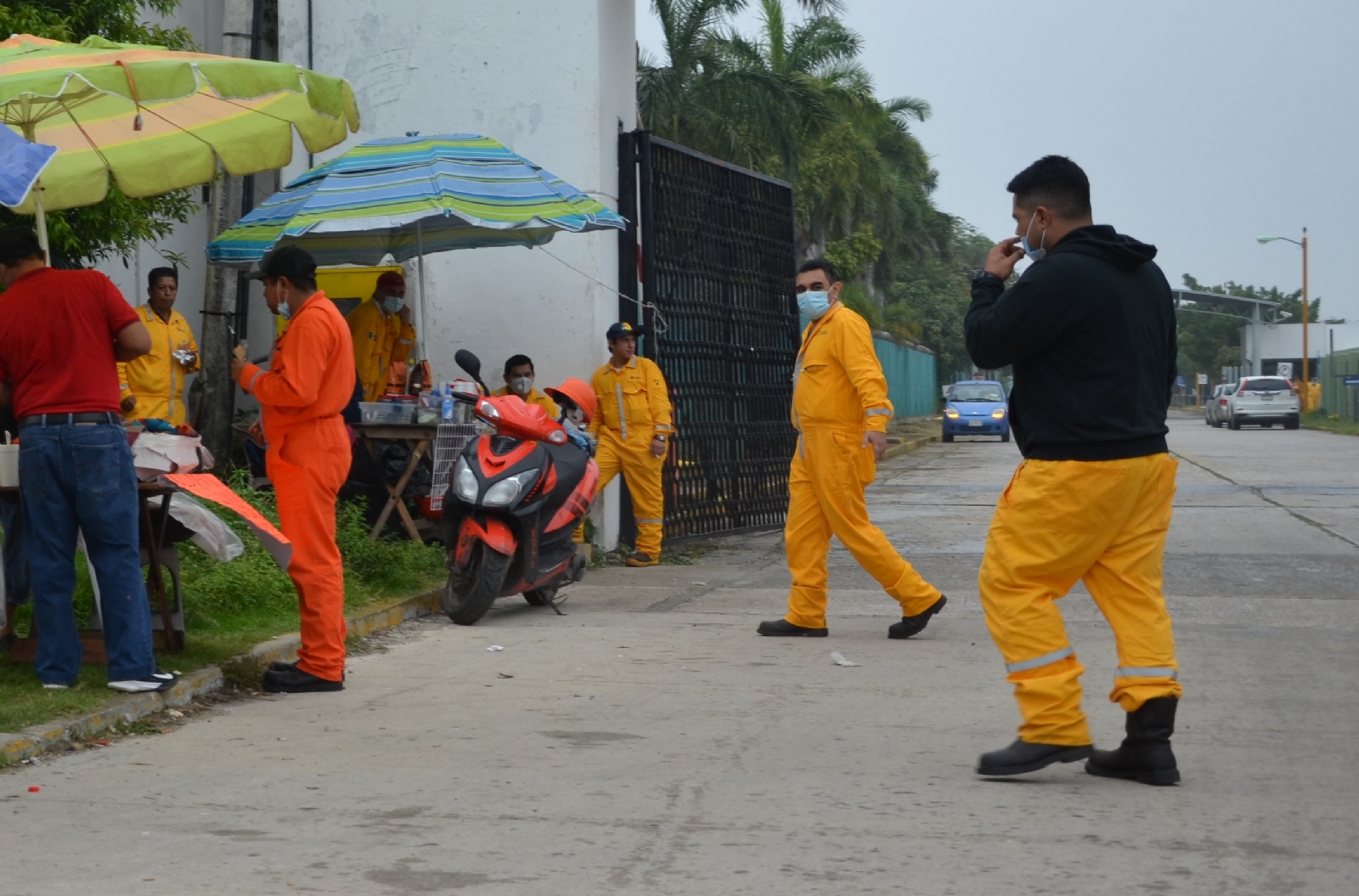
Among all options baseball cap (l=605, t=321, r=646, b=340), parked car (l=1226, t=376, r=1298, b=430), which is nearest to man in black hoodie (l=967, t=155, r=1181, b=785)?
baseball cap (l=605, t=321, r=646, b=340)

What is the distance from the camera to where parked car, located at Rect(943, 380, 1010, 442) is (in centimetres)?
3706

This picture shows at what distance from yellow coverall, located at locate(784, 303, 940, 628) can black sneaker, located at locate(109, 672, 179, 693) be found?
3096mm

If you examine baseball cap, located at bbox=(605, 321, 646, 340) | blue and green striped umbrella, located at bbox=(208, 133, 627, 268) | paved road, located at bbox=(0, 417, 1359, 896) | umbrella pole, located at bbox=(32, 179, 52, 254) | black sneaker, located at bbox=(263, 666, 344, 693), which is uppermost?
blue and green striped umbrella, located at bbox=(208, 133, 627, 268)

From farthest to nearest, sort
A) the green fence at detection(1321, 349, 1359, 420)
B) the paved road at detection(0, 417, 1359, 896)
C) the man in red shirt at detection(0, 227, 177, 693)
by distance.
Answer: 1. the green fence at detection(1321, 349, 1359, 420)
2. the man in red shirt at detection(0, 227, 177, 693)
3. the paved road at detection(0, 417, 1359, 896)

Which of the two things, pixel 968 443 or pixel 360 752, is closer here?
pixel 360 752

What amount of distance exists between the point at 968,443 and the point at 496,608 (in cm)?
2846

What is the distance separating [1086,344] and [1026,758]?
1.30m

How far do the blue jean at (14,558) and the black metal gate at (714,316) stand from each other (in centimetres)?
569

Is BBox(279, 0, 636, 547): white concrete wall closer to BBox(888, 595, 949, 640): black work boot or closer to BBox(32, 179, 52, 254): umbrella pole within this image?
BBox(888, 595, 949, 640): black work boot

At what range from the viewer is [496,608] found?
939 centimetres

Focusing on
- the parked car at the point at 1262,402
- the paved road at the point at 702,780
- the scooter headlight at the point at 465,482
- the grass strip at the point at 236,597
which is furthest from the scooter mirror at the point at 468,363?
the parked car at the point at 1262,402

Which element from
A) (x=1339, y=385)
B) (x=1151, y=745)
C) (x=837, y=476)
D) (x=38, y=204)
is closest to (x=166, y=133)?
(x=38, y=204)

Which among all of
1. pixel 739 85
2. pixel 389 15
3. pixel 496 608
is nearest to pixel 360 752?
pixel 496 608

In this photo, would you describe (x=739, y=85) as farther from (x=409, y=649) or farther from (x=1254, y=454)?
(x=409, y=649)
